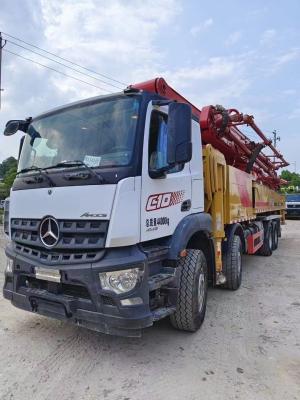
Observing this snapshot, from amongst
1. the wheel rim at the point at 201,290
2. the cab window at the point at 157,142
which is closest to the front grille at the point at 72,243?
the cab window at the point at 157,142

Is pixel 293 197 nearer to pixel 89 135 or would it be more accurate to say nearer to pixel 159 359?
pixel 159 359

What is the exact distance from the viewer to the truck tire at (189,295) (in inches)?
160

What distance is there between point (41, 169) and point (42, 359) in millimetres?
1895

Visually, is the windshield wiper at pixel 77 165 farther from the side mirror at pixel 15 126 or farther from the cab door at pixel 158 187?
the side mirror at pixel 15 126

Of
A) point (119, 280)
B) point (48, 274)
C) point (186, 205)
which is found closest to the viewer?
point (119, 280)

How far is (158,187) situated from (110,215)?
0.68 m

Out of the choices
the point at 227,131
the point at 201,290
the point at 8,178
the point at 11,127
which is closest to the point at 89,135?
the point at 11,127

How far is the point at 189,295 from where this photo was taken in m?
4.04

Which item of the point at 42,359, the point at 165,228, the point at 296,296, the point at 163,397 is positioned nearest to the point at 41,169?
the point at 165,228

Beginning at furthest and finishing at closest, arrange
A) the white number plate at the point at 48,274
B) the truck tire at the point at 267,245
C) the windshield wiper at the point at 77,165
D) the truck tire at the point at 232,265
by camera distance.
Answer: the truck tire at the point at 267,245 → the truck tire at the point at 232,265 → the white number plate at the point at 48,274 → the windshield wiper at the point at 77,165

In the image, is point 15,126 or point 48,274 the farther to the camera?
point 15,126

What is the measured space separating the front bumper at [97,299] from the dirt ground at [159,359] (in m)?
0.44

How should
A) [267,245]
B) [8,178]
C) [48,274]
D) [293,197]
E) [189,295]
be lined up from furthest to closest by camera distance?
[8,178] → [293,197] → [267,245] → [189,295] → [48,274]

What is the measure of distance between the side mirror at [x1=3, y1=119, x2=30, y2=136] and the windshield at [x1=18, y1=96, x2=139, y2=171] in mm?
486
